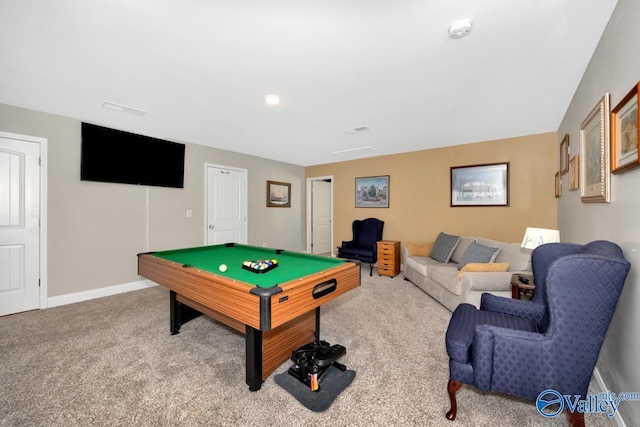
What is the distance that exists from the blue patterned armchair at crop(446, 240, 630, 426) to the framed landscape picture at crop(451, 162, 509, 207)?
296cm

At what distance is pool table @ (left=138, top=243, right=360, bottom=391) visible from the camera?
1493 mm

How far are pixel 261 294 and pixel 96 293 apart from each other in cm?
361

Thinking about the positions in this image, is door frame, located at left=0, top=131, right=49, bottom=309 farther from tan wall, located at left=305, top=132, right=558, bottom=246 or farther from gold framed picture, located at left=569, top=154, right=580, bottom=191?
gold framed picture, located at left=569, top=154, right=580, bottom=191

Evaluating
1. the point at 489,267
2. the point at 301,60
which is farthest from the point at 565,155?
the point at 301,60

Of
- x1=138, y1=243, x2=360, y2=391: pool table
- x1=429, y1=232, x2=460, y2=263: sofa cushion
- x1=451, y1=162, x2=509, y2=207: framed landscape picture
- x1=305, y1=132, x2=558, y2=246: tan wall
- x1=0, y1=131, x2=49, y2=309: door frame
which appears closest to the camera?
x1=138, y1=243, x2=360, y2=391: pool table

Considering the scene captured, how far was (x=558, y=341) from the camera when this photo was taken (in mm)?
1311

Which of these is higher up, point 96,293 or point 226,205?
point 226,205

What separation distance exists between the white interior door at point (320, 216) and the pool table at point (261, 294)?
4.13 m

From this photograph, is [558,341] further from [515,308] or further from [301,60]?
[301,60]

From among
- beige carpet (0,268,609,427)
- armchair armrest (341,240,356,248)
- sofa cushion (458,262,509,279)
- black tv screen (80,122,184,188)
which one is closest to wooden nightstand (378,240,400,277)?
armchair armrest (341,240,356,248)

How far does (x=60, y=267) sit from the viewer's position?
131 inches

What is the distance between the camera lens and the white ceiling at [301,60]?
61.2 inches

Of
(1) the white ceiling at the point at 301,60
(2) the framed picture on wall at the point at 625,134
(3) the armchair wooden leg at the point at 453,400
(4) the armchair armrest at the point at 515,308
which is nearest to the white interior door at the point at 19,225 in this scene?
(1) the white ceiling at the point at 301,60

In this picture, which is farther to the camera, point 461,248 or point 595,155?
point 461,248
